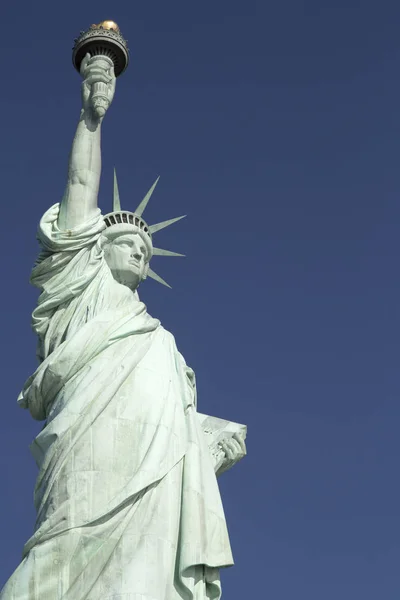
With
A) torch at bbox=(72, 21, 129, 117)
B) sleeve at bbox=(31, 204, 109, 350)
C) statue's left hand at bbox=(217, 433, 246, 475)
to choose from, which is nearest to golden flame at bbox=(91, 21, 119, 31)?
torch at bbox=(72, 21, 129, 117)

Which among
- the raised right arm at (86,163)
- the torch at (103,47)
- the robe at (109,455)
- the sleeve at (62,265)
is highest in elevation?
the torch at (103,47)

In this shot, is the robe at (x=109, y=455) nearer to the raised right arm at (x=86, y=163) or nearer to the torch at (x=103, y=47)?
the raised right arm at (x=86, y=163)

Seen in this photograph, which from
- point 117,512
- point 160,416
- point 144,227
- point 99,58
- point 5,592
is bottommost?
point 5,592

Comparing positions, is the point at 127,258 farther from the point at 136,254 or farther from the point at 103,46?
the point at 103,46

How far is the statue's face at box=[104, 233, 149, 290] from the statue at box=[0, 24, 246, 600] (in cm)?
1

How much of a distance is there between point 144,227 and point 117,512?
520 cm

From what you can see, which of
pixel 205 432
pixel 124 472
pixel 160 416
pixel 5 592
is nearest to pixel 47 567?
pixel 5 592

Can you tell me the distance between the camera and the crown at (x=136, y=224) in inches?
765

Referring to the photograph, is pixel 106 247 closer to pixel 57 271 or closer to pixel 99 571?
pixel 57 271

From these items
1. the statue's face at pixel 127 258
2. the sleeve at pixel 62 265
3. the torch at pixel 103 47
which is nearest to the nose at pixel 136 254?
the statue's face at pixel 127 258

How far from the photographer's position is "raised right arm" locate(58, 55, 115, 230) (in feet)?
62.4

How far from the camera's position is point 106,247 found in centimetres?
1933

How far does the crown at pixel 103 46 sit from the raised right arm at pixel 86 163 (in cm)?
43

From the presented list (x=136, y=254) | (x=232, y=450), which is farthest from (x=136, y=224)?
(x=232, y=450)
